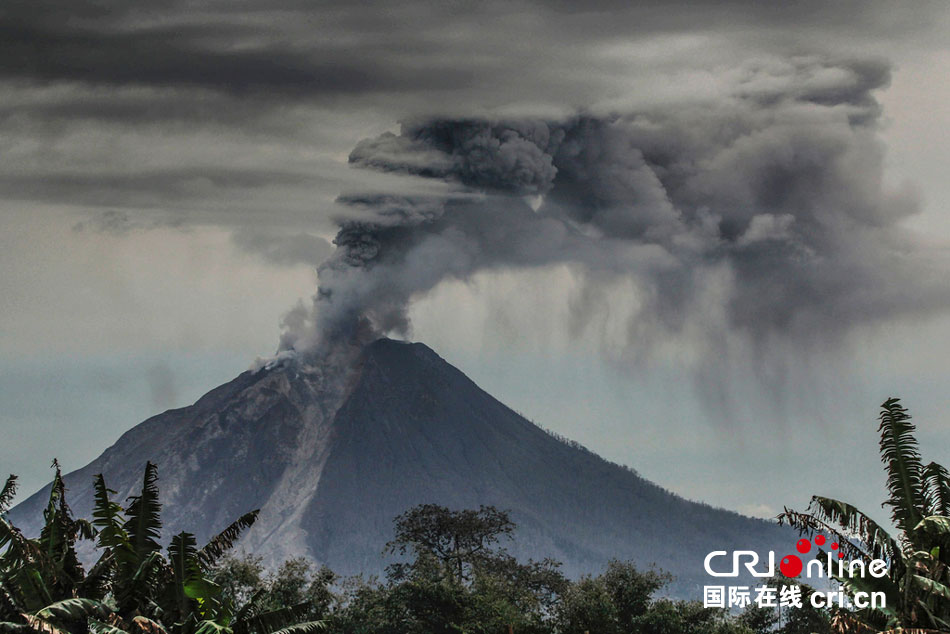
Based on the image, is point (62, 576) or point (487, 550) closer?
point (62, 576)

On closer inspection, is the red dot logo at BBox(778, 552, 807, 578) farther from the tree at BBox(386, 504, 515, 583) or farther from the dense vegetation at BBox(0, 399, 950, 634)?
the tree at BBox(386, 504, 515, 583)

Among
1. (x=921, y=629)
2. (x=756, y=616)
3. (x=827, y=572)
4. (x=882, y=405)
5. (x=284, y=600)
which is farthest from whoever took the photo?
(x=756, y=616)

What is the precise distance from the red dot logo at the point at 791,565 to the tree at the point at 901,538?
665 centimetres

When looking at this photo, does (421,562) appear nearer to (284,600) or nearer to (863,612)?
(284,600)

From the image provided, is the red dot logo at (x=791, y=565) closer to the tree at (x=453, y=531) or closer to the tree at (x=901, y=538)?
the tree at (x=901, y=538)

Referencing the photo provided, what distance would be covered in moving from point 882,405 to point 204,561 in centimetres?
960

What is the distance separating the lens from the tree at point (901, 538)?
1672 cm

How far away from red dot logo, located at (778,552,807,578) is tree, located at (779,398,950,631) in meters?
6.65

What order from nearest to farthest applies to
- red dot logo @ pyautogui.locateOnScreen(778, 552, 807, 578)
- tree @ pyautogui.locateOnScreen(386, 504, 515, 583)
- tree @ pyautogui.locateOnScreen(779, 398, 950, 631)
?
tree @ pyautogui.locateOnScreen(779, 398, 950, 631), red dot logo @ pyautogui.locateOnScreen(778, 552, 807, 578), tree @ pyautogui.locateOnScreen(386, 504, 515, 583)

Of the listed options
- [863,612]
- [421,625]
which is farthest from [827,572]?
[421,625]

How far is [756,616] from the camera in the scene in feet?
163

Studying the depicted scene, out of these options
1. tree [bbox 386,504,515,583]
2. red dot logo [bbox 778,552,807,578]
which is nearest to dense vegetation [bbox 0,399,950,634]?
red dot logo [bbox 778,552,807,578]

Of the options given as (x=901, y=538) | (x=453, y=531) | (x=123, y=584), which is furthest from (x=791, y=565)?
(x=453, y=531)

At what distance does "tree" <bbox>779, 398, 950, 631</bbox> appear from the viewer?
16719mm
